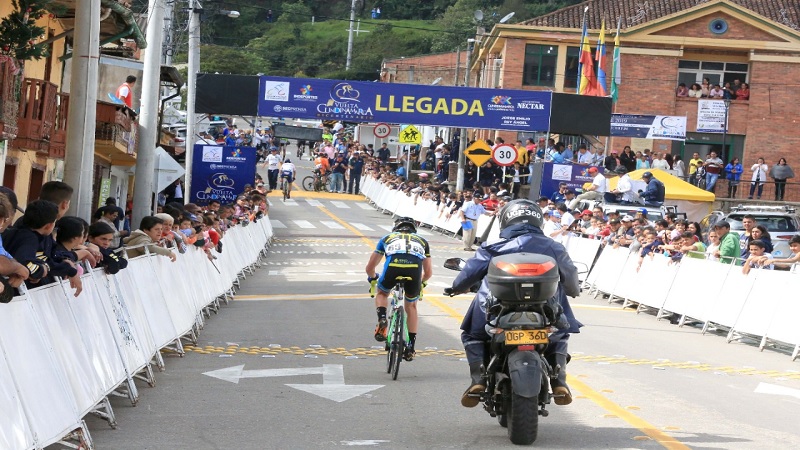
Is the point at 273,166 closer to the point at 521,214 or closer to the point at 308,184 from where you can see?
the point at 308,184

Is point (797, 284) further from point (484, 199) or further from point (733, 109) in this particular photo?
point (733, 109)

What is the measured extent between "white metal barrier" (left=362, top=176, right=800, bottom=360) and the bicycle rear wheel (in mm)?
5000

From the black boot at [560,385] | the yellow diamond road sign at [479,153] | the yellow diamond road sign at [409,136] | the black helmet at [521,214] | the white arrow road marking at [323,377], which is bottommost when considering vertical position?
the white arrow road marking at [323,377]

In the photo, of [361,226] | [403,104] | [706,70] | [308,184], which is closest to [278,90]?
[403,104]

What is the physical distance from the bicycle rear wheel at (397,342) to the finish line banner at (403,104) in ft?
105

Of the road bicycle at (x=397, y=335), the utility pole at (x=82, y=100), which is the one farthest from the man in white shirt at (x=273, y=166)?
the road bicycle at (x=397, y=335)

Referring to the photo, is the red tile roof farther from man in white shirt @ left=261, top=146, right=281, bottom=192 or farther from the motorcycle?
the motorcycle

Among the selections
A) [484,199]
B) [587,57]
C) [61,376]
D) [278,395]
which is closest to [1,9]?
[278,395]

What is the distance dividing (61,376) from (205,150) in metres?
30.5

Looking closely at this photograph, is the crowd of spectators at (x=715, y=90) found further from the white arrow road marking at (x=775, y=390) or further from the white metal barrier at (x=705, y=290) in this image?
the white arrow road marking at (x=775, y=390)

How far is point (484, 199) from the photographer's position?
133ft

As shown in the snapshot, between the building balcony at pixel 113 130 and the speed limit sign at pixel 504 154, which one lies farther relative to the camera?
the speed limit sign at pixel 504 154

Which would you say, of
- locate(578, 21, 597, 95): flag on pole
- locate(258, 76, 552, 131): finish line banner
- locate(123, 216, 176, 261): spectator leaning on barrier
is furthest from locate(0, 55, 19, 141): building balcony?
locate(578, 21, 597, 95): flag on pole

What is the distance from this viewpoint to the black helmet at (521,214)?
9.81 meters
